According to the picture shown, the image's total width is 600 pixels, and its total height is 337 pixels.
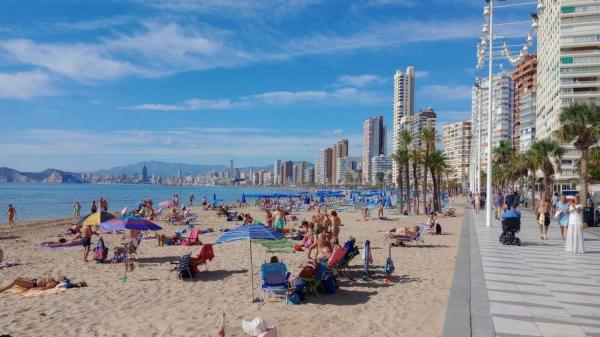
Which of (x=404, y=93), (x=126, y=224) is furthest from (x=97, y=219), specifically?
(x=404, y=93)

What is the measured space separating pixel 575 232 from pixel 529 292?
20.7 ft

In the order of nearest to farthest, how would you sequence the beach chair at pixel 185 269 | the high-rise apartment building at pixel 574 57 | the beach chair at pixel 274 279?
1. the beach chair at pixel 274 279
2. the beach chair at pixel 185 269
3. the high-rise apartment building at pixel 574 57

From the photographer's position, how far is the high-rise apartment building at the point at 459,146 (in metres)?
142

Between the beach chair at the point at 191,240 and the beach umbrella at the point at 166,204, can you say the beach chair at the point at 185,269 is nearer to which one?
the beach chair at the point at 191,240

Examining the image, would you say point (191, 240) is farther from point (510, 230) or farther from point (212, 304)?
point (510, 230)

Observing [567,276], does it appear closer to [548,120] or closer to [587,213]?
[587,213]

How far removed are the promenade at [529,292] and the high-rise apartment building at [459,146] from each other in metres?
129

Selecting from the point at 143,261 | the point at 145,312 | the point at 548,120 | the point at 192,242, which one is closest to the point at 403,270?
the point at 145,312

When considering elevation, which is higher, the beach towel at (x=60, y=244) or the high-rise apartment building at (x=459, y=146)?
the high-rise apartment building at (x=459, y=146)

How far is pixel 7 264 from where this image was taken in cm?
1334

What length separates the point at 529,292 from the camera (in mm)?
8289

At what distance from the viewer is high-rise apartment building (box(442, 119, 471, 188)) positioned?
467ft

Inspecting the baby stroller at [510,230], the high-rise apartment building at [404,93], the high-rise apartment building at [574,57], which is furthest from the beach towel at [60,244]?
the high-rise apartment building at [404,93]

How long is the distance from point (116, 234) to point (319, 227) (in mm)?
11689
